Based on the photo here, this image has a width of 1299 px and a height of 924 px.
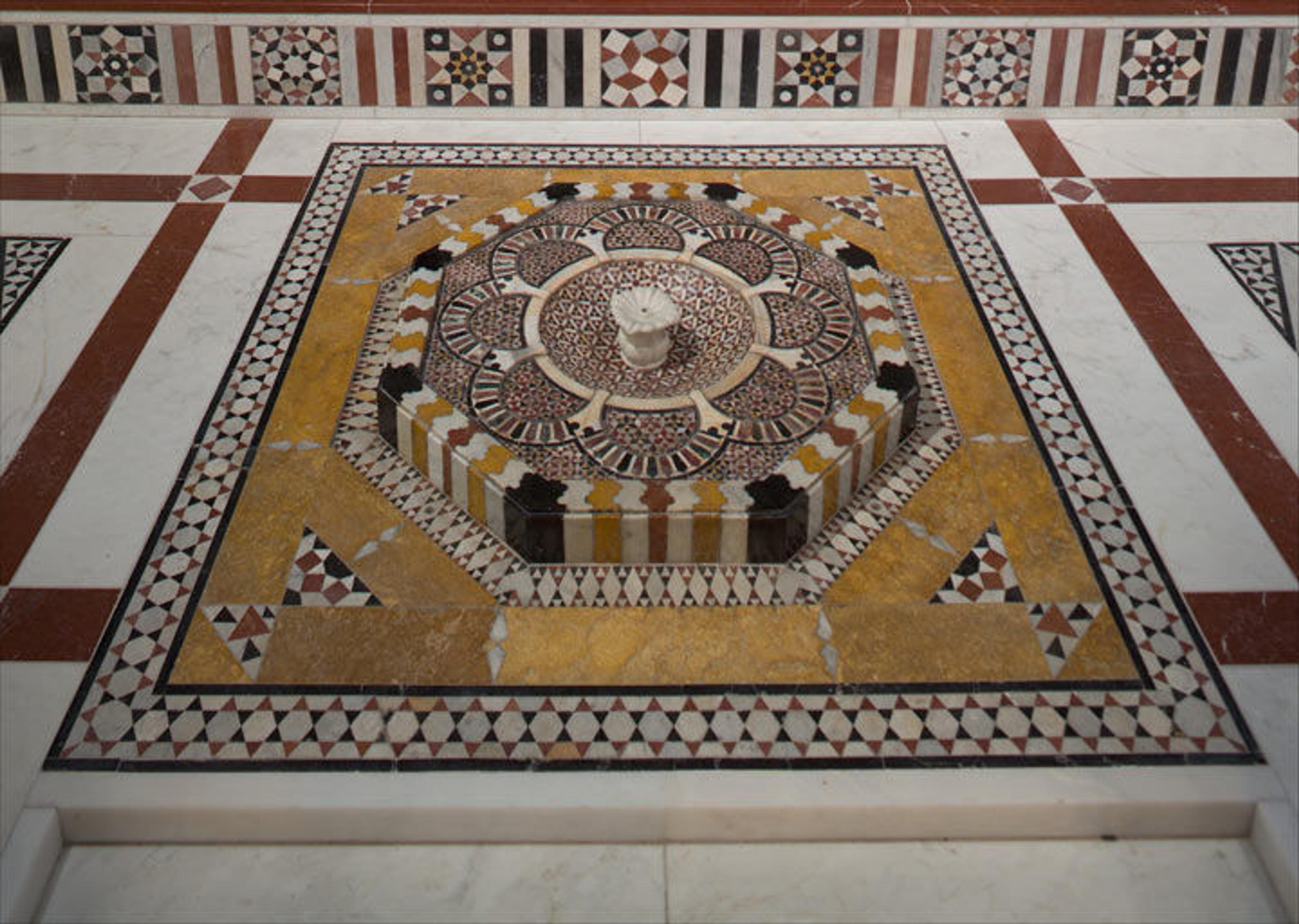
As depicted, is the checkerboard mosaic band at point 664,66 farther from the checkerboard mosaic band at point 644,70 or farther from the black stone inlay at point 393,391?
the black stone inlay at point 393,391

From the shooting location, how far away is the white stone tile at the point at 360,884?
1.87 metres

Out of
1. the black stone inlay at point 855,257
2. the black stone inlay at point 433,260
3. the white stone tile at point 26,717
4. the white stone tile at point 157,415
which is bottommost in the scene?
the white stone tile at point 26,717

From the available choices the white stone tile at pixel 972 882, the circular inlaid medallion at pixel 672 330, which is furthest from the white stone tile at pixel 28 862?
the circular inlaid medallion at pixel 672 330

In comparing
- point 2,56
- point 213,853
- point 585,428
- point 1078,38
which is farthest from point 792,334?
point 2,56

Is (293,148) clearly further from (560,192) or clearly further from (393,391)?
(393,391)

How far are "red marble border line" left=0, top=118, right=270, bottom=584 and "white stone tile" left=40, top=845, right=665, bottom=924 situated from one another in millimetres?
639

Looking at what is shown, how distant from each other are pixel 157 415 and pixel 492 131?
1424 millimetres

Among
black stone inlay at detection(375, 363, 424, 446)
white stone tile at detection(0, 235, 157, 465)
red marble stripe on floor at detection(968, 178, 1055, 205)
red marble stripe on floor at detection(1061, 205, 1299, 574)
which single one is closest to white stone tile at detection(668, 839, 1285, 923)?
red marble stripe on floor at detection(1061, 205, 1299, 574)

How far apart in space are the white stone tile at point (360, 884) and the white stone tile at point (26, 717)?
0.38ft

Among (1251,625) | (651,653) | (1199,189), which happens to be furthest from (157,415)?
(1199,189)

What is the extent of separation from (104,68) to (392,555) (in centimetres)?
214

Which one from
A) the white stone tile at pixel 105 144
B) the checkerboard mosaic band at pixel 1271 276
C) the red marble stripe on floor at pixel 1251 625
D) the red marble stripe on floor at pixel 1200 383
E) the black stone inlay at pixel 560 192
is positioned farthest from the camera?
the white stone tile at pixel 105 144

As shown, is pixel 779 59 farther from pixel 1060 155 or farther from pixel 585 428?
pixel 585 428

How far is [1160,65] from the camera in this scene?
3799 millimetres
